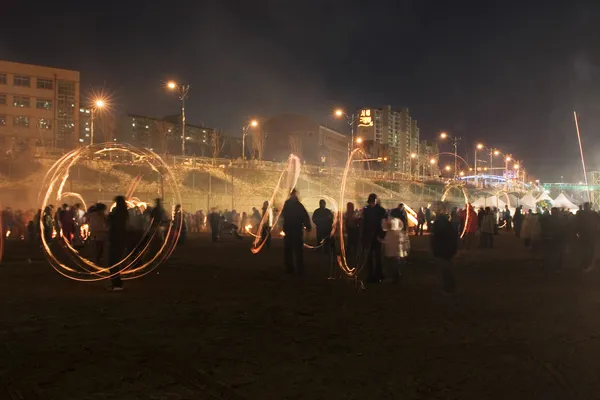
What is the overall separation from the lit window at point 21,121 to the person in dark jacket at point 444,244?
78454 millimetres

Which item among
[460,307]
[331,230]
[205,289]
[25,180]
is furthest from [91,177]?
[460,307]

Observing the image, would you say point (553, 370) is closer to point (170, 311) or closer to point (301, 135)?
point (170, 311)

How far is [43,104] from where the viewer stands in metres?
78.8

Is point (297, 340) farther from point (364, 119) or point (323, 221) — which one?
point (364, 119)

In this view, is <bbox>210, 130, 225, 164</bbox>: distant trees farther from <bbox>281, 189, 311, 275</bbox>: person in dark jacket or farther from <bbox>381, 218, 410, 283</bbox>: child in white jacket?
<bbox>381, 218, 410, 283</bbox>: child in white jacket

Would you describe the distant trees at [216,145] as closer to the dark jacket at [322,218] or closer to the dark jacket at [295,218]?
the dark jacket at [322,218]

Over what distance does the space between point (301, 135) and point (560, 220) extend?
111m

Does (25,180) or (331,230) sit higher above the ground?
(25,180)

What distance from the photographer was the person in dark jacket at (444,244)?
1105 cm

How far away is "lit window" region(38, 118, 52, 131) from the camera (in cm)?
7850

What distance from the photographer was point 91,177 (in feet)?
203

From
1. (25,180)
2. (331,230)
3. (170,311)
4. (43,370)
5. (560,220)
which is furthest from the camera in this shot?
(25,180)

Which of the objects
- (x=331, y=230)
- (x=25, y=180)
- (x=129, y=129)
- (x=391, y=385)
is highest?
(x=129, y=129)

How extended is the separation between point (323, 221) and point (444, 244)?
6430 millimetres
